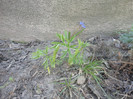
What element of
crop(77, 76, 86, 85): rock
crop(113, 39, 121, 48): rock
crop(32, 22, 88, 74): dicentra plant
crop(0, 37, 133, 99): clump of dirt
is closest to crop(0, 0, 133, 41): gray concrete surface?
crop(113, 39, 121, 48): rock

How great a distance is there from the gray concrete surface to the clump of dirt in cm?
42

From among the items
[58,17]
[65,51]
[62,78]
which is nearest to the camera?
[65,51]

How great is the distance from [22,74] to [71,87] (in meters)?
0.66

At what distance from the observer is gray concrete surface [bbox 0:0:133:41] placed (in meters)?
2.05

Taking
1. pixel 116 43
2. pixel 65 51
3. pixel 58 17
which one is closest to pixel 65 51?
pixel 65 51

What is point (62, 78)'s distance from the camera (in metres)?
1.63

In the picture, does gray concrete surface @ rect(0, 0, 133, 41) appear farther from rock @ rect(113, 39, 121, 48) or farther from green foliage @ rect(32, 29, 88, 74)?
green foliage @ rect(32, 29, 88, 74)

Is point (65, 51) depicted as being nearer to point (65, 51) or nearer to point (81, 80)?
point (65, 51)

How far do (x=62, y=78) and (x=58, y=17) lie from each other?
101 centimetres

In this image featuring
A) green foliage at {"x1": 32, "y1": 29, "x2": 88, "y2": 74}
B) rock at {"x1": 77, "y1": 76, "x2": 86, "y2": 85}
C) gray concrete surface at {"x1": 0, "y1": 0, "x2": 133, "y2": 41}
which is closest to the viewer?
green foliage at {"x1": 32, "y1": 29, "x2": 88, "y2": 74}

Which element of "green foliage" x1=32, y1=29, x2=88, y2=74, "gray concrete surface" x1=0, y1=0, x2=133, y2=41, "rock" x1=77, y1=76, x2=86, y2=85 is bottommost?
"rock" x1=77, y1=76, x2=86, y2=85

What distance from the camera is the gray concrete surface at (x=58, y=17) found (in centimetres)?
205

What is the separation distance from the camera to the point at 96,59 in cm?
186

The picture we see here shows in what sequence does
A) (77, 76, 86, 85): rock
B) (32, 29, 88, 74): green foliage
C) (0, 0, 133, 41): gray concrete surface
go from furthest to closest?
(0, 0, 133, 41): gray concrete surface → (77, 76, 86, 85): rock → (32, 29, 88, 74): green foliage
